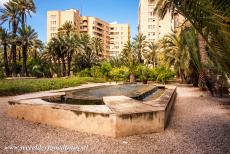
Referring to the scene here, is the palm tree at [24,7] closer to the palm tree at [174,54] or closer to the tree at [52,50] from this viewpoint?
the tree at [52,50]

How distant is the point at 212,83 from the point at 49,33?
81625 millimetres

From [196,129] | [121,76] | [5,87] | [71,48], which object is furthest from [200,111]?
[71,48]

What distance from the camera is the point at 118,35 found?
102 m

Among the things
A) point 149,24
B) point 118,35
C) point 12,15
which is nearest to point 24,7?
point 12,15

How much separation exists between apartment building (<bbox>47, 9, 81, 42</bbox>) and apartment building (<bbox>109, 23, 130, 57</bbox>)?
18659mm

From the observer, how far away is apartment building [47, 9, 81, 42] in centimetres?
8544

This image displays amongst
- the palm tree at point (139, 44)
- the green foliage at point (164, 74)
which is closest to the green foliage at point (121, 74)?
the green foliage at point (164, 74)

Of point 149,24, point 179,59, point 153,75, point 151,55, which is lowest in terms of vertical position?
point 153,75

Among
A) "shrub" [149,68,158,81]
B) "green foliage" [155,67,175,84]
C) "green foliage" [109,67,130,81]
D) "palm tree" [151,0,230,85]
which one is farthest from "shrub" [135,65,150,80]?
"palm tree" [151,0,230,85]

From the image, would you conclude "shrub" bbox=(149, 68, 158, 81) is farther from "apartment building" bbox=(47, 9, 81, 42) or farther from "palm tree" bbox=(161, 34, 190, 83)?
"apartment building" bbox=(47, 9, 81, 42)

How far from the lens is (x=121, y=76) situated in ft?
104

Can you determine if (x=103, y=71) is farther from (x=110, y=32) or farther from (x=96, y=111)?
(x=110, y=32)

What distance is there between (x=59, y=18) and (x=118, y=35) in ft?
89.8

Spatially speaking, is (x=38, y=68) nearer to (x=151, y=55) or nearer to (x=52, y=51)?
(x=52, y=51)
